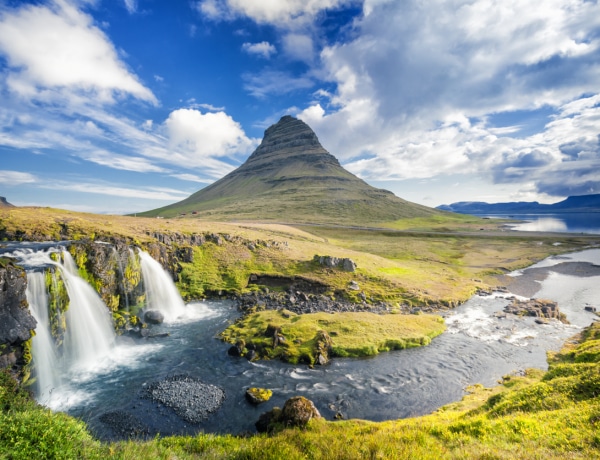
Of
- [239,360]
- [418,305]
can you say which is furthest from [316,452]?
[418,305]

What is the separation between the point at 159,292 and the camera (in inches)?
1829

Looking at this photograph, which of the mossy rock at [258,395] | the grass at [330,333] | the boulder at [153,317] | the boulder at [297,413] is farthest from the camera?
the boulder at [153,317]

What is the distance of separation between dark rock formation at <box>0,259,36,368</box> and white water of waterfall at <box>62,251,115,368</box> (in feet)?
19.5

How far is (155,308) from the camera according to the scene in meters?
44.2

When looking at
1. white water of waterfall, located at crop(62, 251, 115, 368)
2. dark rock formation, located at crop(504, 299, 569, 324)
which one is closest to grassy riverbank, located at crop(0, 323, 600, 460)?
white water of waterfall, located at crop(62, 251, 115, 368)

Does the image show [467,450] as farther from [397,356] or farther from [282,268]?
[282,268]

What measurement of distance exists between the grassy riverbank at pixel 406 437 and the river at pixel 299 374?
231 inches

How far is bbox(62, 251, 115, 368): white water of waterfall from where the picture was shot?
98.0ft

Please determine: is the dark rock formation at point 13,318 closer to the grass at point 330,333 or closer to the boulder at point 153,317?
the boulder at point 153,317

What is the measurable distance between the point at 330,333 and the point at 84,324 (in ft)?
93.0

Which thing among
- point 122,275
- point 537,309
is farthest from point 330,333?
point 537,309

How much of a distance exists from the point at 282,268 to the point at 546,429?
53.0 m

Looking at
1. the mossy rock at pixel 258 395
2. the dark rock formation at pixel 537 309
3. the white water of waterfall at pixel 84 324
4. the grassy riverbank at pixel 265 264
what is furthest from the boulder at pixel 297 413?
the dark rock formation at pixel 537 309

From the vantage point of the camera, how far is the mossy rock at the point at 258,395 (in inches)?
927
